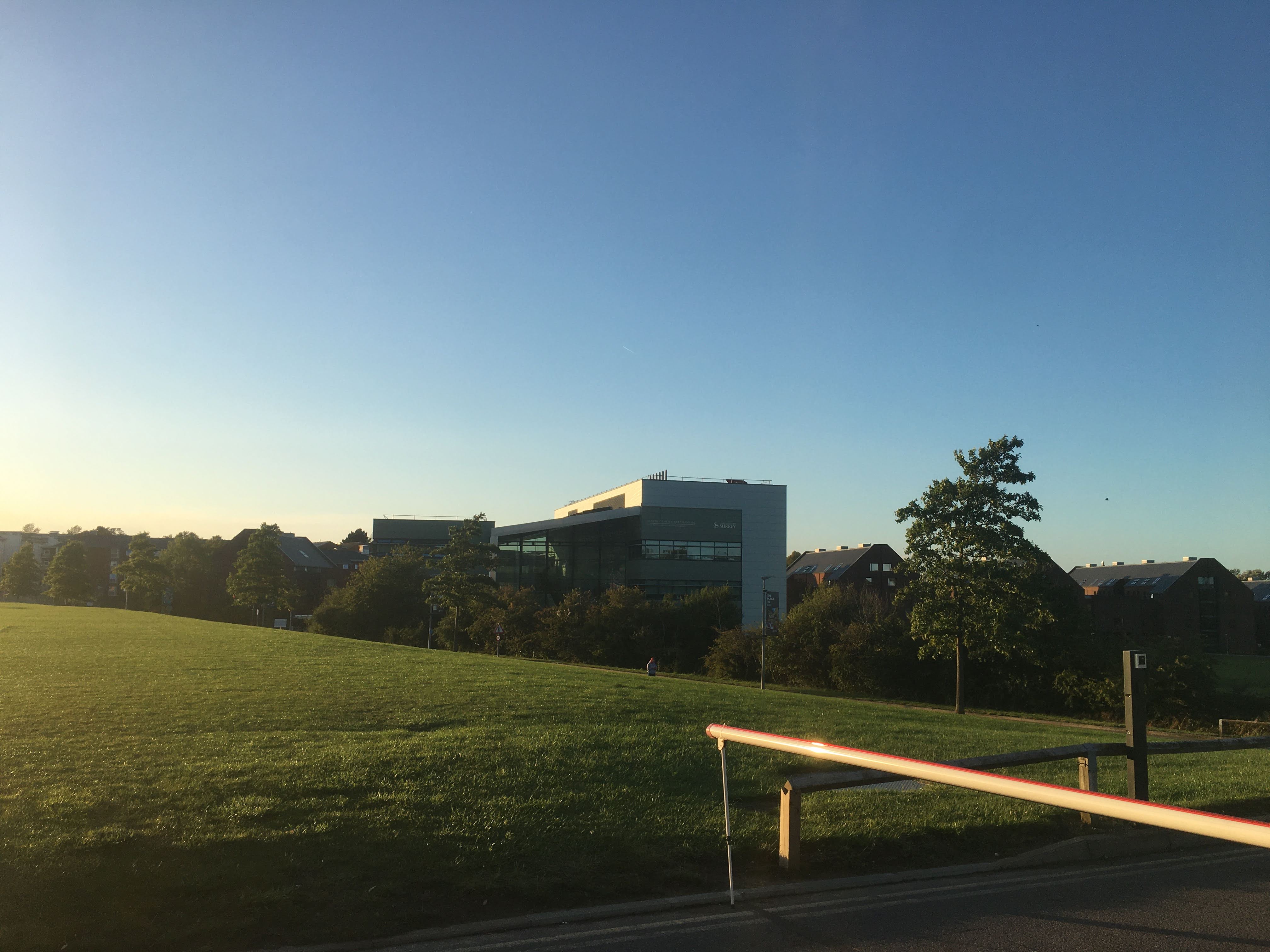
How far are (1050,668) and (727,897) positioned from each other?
109 feet

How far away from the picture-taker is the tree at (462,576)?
54281mm

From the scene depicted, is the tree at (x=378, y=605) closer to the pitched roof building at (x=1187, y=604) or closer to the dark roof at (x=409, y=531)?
the dark roof at (x=409, y=531)

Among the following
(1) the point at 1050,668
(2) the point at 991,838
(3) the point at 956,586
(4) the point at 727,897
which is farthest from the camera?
(1) the point at 1050,668

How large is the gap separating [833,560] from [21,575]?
Answer: 89.9 m

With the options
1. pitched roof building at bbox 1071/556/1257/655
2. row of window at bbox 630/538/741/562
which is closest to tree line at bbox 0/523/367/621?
row of window at bbox 630/538/741/562

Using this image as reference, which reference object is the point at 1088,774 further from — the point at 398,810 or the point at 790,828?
the point at 398,810

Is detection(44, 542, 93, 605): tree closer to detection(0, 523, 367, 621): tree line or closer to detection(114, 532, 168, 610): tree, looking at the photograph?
detection(0, 523, 367, 621): tree line

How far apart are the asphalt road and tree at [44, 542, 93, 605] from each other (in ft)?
333

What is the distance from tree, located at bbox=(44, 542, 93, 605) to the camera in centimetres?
8944

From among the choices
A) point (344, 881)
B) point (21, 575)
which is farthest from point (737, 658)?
point (21, 575)

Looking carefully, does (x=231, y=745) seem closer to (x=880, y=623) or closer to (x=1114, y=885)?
(x=1114, y=885)

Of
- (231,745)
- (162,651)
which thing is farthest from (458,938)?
(162,651)

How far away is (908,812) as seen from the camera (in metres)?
8.73

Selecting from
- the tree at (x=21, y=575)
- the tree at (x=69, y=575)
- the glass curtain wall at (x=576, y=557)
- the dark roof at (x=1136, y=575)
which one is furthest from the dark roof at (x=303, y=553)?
the dark roof at (x=1136, y=575)
